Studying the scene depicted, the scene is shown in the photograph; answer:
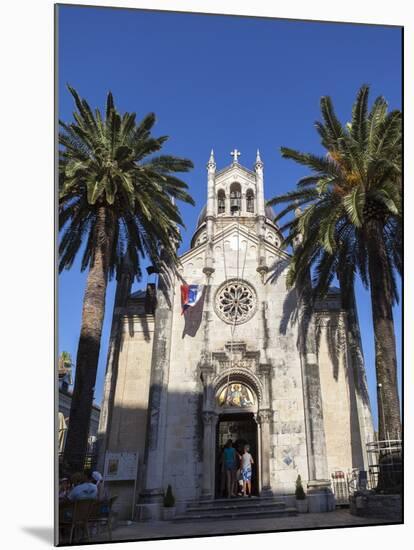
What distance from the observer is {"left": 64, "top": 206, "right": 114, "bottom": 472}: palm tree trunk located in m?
12.8

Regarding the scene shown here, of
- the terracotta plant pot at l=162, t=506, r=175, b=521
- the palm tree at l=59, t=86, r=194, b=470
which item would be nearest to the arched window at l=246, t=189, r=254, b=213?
the palm tree at l=59, t=86, r=194, b=470

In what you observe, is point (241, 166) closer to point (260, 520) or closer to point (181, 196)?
point (181, 196)

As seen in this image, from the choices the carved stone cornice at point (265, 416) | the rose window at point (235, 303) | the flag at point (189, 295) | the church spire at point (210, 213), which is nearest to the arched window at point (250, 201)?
the church spire at point (210, 213)

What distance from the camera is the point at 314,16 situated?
1227 centimetres

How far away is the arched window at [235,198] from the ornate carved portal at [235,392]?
32.4 feet

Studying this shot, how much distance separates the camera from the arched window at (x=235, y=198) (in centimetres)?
2678

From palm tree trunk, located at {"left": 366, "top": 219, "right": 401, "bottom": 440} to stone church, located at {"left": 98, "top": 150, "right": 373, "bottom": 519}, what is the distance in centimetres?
383

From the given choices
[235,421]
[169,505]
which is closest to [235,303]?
[235,421]

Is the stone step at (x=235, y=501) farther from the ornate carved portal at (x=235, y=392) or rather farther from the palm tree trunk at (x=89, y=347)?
the palm tree trunk at (x=89, y=347)

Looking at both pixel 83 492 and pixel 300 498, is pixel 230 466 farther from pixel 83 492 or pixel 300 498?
pixel 83 492

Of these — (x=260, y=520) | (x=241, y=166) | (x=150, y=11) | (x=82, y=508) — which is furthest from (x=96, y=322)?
(x=241, y=166)

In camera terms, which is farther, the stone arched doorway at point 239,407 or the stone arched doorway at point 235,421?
the stone arched doorway at point 239,407

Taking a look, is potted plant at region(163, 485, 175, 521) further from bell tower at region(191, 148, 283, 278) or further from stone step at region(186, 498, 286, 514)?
bell tower at region(191, 148, 283, 278)

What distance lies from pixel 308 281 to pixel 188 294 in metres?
4.59
